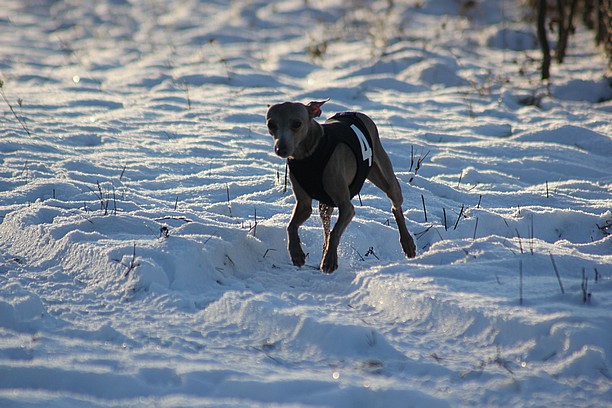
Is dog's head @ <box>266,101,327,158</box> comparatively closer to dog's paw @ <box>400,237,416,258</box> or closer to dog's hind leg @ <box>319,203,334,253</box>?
dog's hind leg @ <box>319,203,334,253</box>

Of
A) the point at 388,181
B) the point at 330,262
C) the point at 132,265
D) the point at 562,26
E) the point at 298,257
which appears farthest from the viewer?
the point at 562,26

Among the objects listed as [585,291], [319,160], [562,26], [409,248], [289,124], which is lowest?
[409,248]

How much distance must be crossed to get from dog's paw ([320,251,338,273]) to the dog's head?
675mm

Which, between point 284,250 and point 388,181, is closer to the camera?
point 284,250

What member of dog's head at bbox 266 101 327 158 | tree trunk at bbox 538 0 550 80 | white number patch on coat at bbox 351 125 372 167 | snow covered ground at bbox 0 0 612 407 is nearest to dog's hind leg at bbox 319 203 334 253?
snow covered ground at bbox 0 0 612 407

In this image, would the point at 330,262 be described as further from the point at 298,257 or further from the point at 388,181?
the point at 388,181

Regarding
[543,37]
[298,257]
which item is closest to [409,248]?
[298,257]

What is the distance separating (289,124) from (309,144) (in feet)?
0.73

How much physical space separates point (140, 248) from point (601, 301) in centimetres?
257

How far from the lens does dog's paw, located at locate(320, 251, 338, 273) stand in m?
4.19

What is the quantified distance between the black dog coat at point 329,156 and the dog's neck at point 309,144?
0.03m

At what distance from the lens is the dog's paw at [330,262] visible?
4191 mm

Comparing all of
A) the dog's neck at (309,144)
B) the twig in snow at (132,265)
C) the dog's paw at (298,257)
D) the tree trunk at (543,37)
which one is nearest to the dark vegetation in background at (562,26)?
the tree trunk at (543,37)

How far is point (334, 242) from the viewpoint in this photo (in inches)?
167
